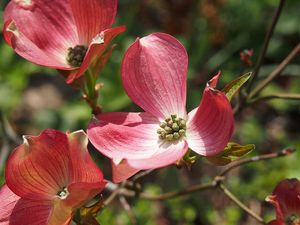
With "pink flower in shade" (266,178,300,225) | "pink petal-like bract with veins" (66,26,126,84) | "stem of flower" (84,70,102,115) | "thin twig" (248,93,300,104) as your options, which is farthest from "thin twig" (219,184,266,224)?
"pink petal-like bract with veins" (66,26,126,84)

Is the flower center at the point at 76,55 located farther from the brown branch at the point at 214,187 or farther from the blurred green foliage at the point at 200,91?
the blurred green foliage at the point at 200,91

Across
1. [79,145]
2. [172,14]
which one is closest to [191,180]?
[172,14]

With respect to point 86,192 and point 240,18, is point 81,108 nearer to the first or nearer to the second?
point 240,18

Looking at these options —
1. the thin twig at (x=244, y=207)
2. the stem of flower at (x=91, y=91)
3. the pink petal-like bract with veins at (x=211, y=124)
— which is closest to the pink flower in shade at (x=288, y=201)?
the thin twig at (x=244, y=207)

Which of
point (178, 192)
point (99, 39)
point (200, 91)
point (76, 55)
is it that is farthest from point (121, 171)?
point (200, 91)

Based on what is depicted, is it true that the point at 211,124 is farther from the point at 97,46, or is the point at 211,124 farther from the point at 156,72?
the point at 97,46

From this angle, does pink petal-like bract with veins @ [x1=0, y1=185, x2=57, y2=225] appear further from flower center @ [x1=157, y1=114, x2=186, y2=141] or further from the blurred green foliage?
the blurred green foliage
